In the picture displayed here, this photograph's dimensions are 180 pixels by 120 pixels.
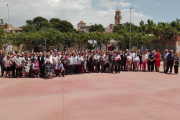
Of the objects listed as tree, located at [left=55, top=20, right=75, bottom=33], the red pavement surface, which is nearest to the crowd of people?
the red pavement surface

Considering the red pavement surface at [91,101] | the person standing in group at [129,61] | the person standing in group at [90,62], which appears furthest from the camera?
the person standing in group at [129,61]

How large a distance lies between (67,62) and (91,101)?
5910 mm

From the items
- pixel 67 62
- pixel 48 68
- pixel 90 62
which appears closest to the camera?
pixel 48 68

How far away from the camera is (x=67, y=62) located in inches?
483

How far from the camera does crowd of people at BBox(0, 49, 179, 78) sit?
11.5 meters

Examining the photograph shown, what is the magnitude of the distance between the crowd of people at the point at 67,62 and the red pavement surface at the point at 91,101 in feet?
7.03

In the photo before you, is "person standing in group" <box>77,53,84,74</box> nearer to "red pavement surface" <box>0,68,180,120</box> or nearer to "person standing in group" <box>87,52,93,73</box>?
"person standing in group" <box>87,52,93,73</box>

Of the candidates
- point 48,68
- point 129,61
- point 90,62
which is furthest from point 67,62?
point 129,61

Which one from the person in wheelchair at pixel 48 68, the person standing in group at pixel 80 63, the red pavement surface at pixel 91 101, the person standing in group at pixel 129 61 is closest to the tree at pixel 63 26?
the person standing in group at pixel 129 61

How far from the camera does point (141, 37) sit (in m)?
34.5

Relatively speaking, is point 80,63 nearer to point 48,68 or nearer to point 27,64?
point 48,68

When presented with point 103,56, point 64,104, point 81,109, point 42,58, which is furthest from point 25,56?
point 81,109

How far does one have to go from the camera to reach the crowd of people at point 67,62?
11477 mm

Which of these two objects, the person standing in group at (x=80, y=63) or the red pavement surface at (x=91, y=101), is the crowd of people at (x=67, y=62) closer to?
the person standing in group at (x=80, y=63)
